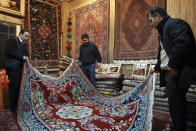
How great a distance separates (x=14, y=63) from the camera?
7.73 feet

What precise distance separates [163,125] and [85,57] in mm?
2304

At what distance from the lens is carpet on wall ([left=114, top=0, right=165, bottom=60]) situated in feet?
12.4

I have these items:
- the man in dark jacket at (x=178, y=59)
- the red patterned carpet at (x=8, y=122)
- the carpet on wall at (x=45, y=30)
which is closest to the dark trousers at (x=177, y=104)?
the man in dark jacket at (x=178, y=59)

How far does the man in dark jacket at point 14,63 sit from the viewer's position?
2352 mm

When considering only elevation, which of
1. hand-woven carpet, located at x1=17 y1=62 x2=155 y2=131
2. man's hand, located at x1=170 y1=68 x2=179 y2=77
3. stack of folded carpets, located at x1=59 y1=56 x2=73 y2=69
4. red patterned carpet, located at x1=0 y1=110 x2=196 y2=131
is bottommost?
red patterned carpet, located at x1=0 y1=110 x2=196 y2=131

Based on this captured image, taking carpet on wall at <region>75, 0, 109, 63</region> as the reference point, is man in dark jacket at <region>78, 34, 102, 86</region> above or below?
below

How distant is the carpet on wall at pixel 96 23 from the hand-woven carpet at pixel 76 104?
6.46 feet

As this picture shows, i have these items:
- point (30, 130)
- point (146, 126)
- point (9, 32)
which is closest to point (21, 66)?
point (30, 130)

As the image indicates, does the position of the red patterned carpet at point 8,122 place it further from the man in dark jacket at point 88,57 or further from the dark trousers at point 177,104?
the man in dark jacket at point 88,57

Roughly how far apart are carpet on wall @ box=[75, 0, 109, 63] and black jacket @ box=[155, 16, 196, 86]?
3.39 meters

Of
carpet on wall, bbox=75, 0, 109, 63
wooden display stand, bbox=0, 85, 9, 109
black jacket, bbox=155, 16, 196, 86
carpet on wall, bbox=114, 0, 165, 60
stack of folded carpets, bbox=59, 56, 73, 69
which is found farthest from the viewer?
carpet on wall, bbox=75, 0, 109, 63

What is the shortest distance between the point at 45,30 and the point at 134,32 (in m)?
3.18

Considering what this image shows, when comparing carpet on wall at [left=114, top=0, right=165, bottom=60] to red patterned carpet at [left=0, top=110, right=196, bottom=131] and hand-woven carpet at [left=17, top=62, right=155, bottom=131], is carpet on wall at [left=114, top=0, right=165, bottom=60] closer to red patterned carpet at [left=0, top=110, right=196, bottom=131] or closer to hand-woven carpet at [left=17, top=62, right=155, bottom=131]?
hand-woven carpet at [left=17, top=62, right=155, bottom=131]

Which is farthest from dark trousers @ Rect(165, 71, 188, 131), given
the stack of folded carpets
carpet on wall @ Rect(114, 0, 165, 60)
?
the stack of folded carpets
